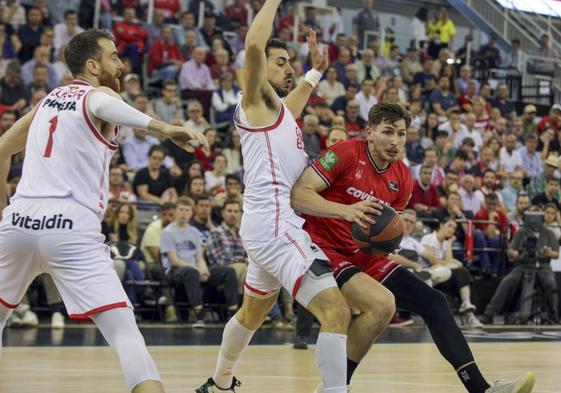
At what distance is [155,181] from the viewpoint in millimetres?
15289

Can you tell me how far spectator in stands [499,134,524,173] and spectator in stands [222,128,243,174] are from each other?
5989 mm

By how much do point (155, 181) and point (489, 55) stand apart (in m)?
12.6

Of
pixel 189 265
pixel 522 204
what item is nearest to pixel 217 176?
pixel 189 265

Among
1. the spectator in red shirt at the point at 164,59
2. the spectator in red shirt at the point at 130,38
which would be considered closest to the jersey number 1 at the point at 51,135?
the spectator in red shirt at the point at 130,38

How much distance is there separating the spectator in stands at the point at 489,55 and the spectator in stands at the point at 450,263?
32.5ft

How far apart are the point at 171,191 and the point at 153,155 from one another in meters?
0.52

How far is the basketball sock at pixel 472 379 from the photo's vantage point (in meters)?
6.64

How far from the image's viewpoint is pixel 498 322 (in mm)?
17281

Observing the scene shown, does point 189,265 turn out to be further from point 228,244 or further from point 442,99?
point 442,99

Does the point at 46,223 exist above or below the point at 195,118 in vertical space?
above

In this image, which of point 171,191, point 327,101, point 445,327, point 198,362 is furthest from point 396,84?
point 445,327

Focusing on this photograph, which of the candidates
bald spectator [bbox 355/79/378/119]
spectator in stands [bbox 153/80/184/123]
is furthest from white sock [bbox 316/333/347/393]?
bald spectator [bbox 355/79/378/119]

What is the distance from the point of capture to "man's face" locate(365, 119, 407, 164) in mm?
7016

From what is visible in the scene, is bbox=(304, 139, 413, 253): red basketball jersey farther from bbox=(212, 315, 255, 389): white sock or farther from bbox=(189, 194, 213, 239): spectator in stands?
bbox=(189, 194, 213, 239): spectator in stands
